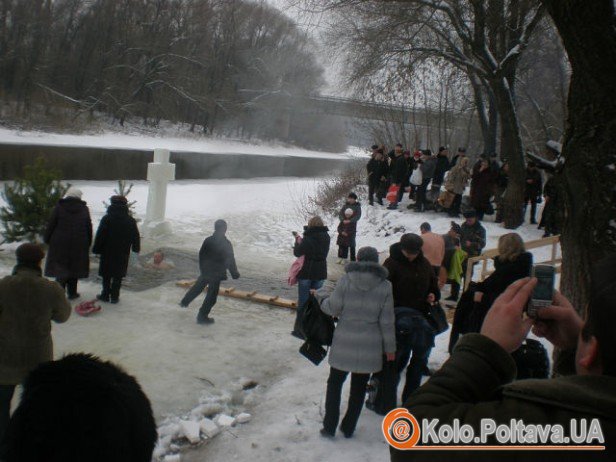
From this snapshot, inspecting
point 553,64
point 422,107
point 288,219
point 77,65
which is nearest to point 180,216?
point 288,219

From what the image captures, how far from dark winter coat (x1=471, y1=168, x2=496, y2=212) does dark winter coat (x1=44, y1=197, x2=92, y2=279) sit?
9.67m

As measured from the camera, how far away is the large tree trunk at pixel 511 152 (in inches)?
548

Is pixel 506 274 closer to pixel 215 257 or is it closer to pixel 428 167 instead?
pixel 215 257

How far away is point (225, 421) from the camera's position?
5.22 m

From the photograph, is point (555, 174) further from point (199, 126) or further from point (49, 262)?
point (199, 126)

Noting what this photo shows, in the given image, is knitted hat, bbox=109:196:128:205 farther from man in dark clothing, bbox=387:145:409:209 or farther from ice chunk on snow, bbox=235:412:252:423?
man in dark clothing, bbox=387:145:409:209

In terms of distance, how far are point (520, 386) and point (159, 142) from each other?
33510mm

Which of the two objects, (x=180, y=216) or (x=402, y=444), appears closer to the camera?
(x=402, y=444)

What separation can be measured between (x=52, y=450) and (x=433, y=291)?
405 centimetres

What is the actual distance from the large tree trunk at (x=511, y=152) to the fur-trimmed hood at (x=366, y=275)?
413 inches

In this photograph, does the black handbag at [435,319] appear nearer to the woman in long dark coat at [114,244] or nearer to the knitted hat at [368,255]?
the knitted hat at [368,255]

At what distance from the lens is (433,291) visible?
17.7 feet

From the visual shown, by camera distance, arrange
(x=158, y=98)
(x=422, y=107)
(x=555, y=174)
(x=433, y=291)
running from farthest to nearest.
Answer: (x=158, y=98), (x=422, y=107), (x=433, y=291), (x=555, y=174)

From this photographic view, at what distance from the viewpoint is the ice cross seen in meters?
14.1
